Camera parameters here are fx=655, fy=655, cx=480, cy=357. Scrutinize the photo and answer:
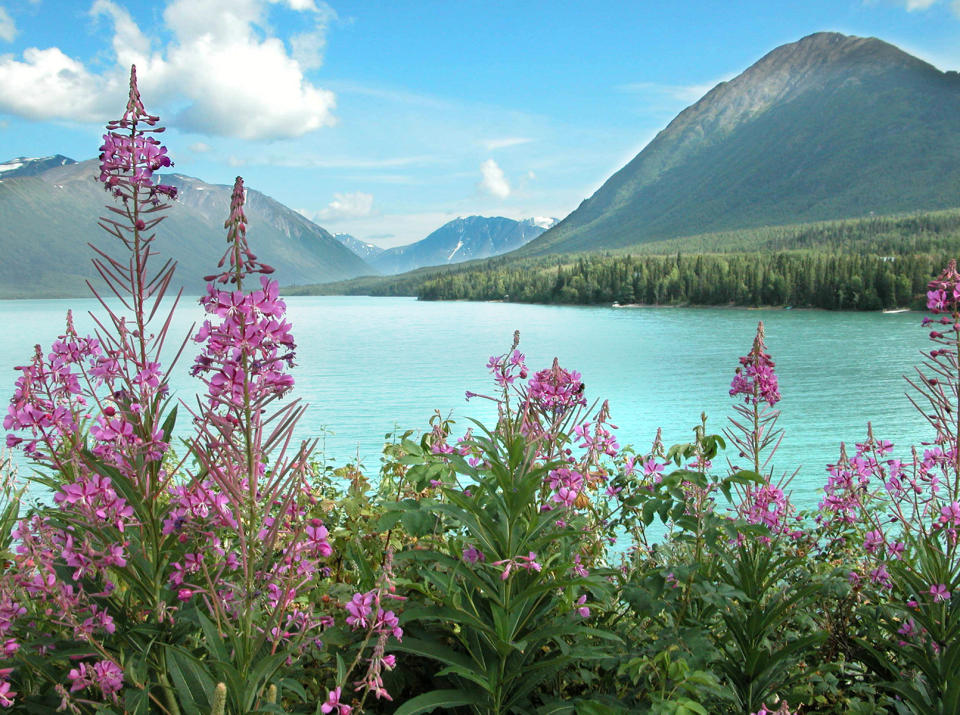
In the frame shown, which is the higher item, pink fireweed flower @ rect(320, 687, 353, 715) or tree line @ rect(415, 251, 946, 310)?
tree line @ rect(415, 251, 946, 310)

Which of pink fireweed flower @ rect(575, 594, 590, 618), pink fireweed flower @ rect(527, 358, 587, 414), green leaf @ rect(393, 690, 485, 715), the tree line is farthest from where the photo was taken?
the tree line

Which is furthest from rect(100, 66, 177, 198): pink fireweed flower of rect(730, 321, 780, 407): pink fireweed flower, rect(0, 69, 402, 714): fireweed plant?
rect(730, 321, 780, 407): pink fireweed flower

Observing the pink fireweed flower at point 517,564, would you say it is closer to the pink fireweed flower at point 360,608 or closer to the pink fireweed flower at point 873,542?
the pink fireweed flower at point 360,608

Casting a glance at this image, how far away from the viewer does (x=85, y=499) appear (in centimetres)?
226

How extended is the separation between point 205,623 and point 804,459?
1587 centimetres

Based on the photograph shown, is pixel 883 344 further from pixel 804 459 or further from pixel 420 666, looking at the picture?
pixel 420 666

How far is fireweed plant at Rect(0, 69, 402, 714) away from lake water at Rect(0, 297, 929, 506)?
4.00 m

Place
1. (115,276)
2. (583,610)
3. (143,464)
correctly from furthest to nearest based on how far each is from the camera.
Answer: (583,610), (115,276), (143,464)

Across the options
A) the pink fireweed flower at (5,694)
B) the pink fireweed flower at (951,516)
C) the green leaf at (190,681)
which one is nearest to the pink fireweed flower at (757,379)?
the pink fireweed flower at (951,516)

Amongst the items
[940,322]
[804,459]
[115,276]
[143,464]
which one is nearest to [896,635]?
[940,322]

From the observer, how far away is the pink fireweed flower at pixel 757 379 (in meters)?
3.98

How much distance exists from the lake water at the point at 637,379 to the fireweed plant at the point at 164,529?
4.00 meters

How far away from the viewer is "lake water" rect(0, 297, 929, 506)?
1752 centimetres

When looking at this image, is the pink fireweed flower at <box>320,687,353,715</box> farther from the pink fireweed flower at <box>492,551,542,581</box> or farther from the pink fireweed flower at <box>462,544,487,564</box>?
the pink fireweed flower at <box>462,544,487,564</box>
